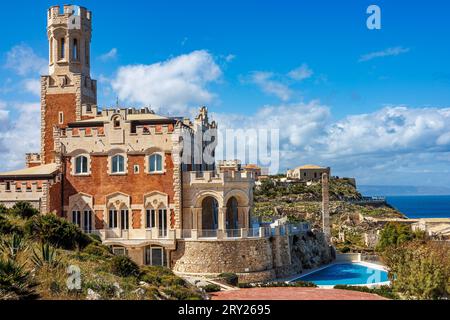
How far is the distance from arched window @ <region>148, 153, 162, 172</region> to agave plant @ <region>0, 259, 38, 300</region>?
2063 centimetres

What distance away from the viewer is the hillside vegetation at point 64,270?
16961 millimetres

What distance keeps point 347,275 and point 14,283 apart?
29.6 m

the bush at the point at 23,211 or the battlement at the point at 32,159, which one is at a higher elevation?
the battlement at the point at 32,159

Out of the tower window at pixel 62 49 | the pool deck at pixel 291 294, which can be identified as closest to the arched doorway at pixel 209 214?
the pool deck at pixel 291 294

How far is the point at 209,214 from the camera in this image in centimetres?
4147

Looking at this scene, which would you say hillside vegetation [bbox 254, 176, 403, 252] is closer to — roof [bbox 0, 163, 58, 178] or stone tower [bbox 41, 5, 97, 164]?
stone tower [bbox 41, 5, 97, 164]

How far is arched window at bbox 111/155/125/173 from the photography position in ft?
125

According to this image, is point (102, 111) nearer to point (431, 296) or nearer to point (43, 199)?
point (43, 199)

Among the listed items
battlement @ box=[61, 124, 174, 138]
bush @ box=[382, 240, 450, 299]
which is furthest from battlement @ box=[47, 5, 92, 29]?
bush @ box=[382, 240, 450, 299]

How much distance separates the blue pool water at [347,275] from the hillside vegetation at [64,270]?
42.3ft

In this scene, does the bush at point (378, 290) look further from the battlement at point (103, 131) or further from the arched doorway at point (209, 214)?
the battlement at point (103, 131)

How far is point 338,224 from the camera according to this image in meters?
84.7

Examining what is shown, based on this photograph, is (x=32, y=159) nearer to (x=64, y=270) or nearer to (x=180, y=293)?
(x=180, y=293)
